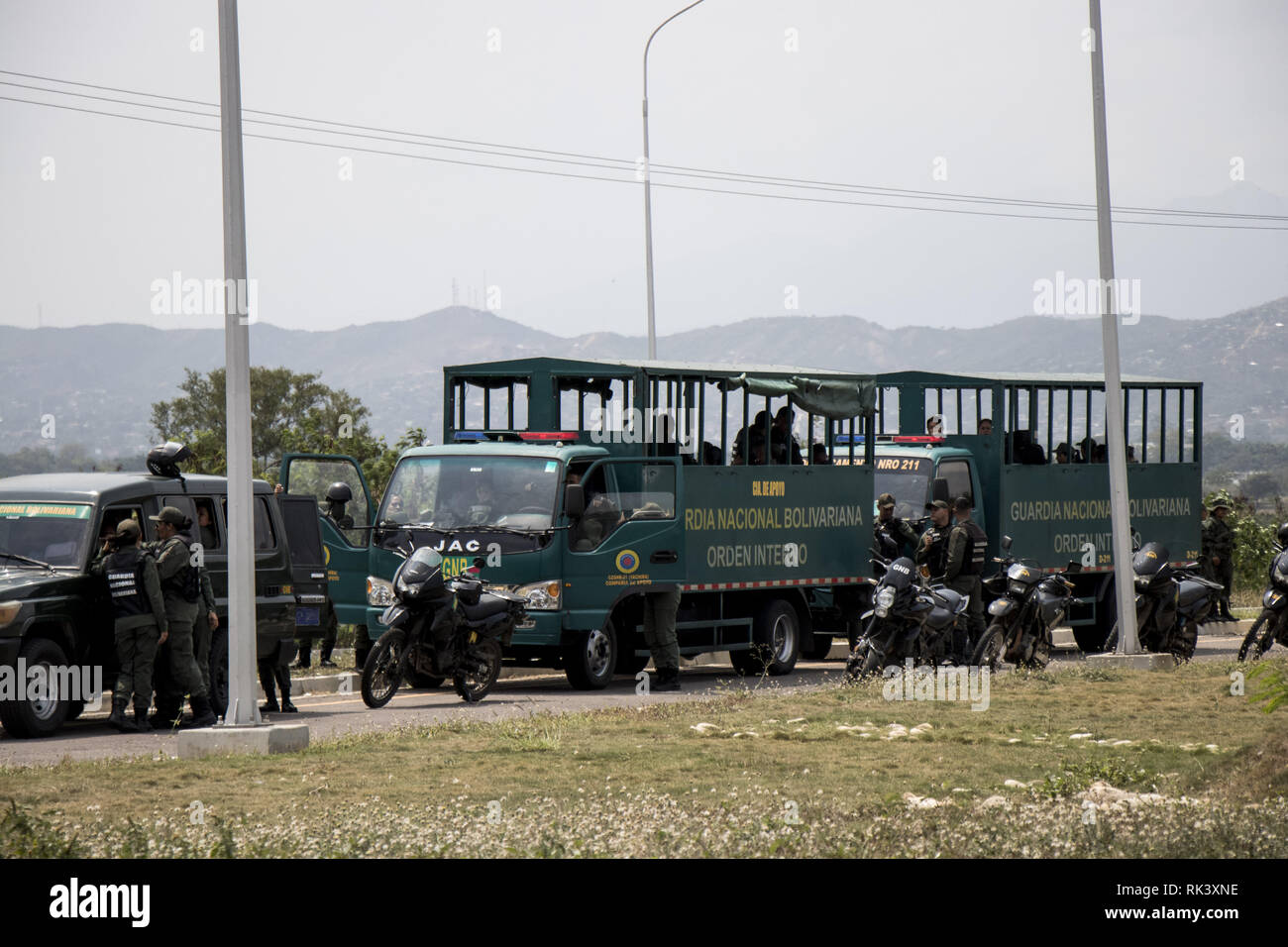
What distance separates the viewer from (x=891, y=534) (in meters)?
20.5

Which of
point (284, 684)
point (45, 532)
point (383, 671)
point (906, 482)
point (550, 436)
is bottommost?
point (284, 684)

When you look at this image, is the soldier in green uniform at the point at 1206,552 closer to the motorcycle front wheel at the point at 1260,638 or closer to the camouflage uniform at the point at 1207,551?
the camouflage uniform at the point at 1207,551

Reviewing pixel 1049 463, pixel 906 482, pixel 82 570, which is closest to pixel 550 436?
pixel 906 482

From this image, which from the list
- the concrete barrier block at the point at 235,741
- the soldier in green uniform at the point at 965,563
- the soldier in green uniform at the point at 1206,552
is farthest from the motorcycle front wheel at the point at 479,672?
the soldier in green uniform at the point at 1206,552

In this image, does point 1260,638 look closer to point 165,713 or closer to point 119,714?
point 165,713

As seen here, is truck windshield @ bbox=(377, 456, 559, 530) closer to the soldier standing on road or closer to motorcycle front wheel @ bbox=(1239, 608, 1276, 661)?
the soldier standing on road

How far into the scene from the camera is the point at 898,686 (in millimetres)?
15000

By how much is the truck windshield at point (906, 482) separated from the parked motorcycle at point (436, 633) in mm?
7300

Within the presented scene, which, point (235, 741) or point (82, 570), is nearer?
point (235, 741)

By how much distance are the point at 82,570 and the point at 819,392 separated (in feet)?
31.8

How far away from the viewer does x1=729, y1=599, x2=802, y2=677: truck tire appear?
1941 cm

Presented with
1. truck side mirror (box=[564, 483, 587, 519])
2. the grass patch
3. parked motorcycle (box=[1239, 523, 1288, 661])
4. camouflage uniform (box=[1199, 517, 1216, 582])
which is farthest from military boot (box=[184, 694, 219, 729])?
camouflage uniform (box=[1199, 517, 1216, 582])

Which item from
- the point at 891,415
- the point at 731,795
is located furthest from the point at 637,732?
the point at 891,415

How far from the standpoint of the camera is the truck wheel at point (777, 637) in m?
Answer: 19.4
